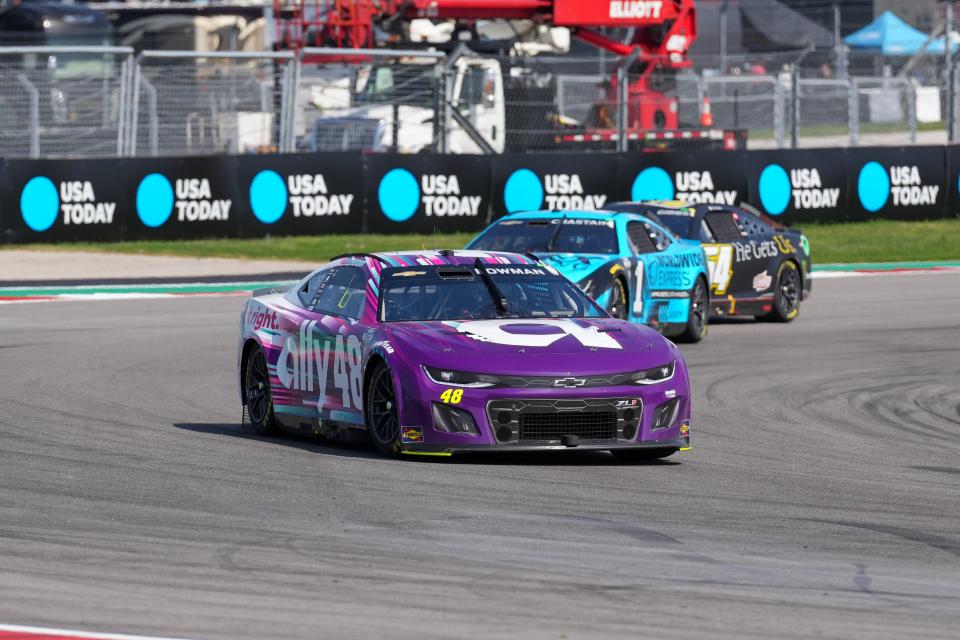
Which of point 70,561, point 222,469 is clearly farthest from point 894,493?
point 70,561

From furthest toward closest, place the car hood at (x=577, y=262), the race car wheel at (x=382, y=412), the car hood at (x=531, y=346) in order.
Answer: the car hood at (x=577, y=262)
the race car wheel at (x=382, y=412)
the car hood at (x=531, y=346)

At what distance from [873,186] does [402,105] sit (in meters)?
8.09

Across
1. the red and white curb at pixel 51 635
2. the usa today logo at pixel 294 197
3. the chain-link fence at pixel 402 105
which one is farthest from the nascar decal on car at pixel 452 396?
the usa today logo at pixel 294 197

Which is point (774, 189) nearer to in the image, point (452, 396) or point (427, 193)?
point (427, 193)

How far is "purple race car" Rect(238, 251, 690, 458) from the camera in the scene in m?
9.99

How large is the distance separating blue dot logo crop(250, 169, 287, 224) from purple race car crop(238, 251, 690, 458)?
15.9 m

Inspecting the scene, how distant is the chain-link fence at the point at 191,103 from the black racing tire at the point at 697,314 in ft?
36.9

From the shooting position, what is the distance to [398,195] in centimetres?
2861

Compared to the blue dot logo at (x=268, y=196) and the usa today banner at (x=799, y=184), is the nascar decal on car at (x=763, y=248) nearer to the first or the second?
the blue dot logo at (x=268, y=196)

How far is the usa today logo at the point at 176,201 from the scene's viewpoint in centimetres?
2700

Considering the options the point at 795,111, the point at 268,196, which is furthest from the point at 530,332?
the point at 795,111

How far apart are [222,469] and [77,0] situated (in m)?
43.4

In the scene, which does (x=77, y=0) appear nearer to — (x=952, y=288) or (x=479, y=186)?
(x=479, y=186)

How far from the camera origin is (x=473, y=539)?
7.84m
